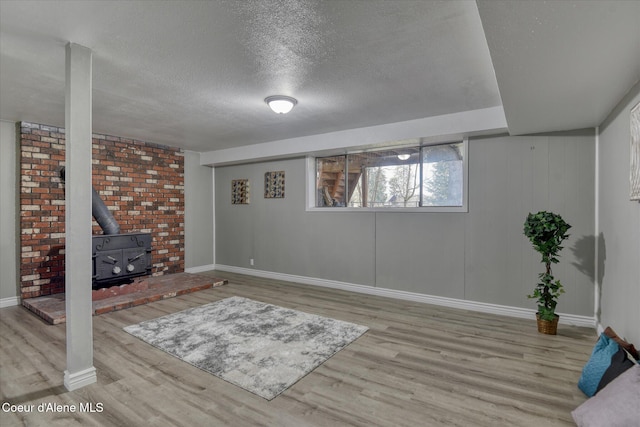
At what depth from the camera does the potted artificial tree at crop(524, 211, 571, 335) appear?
3.23 meters

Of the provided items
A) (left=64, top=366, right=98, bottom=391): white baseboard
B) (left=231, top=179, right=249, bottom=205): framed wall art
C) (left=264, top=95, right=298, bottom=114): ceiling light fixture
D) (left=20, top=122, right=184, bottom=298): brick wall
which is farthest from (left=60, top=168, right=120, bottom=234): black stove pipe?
(left=264, top=95, right=298, bottom=114): ceiling light fixture

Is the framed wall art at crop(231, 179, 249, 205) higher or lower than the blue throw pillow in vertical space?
higher

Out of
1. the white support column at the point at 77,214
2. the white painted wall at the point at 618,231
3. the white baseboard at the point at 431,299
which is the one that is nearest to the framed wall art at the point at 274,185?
the white baseboard at the point at 431,299

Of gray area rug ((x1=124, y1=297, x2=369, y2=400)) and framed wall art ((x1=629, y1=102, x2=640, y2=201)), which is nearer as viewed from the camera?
framed wall art ((x1=629, y1=102, x2=640, y2=201))

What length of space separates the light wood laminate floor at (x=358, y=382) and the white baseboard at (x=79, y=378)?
0.05m

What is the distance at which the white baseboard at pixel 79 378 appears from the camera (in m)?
2.31

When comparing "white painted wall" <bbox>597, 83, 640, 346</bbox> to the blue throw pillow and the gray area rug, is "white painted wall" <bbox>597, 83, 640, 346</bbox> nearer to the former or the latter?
the blue throw pillow

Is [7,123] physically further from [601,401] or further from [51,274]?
[601,401]

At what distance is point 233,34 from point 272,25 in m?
0.30

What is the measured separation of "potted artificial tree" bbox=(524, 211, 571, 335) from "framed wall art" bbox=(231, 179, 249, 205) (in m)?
4.88

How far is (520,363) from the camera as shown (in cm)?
270

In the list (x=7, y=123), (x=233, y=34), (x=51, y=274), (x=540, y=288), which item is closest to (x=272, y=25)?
(x=233, y=34)

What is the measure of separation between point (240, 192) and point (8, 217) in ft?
11.4

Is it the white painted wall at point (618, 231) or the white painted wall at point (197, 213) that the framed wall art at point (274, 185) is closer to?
the white painted wall at point (197, 213)
